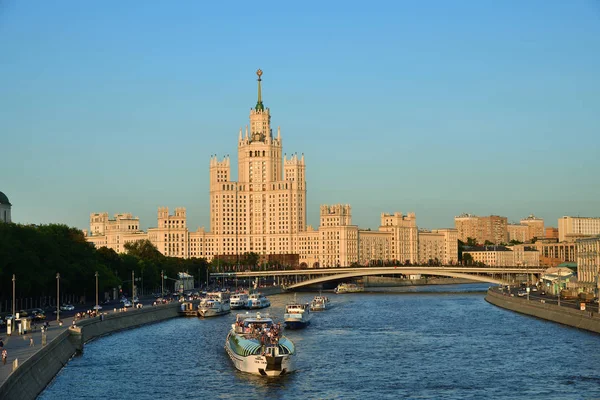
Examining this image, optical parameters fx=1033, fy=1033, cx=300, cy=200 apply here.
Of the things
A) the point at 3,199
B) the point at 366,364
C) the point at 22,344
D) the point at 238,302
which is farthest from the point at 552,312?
the point at 3,199

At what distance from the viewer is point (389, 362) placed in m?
76.6

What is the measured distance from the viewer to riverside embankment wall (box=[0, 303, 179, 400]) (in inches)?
2153

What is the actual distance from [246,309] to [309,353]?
6306 cm

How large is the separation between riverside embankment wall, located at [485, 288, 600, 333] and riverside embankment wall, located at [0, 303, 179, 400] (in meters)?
43.2

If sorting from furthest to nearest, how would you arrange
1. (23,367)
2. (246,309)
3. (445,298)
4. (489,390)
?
(445,298) → (246,309) → (489,390) → (23,367)

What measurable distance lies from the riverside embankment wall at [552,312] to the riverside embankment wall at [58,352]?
43.2m

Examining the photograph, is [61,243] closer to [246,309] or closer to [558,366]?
[246,309]

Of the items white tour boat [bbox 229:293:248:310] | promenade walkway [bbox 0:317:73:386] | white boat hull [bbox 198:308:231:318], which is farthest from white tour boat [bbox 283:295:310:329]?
white tour boat [bbox 229:293:248:310]

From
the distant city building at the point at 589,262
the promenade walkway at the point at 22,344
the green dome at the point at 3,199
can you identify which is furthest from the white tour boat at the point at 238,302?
the promenade walkway at the point at 22,344

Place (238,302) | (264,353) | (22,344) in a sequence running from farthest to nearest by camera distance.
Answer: (238,302), (264,353), (22,344)

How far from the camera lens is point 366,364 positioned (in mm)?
75500

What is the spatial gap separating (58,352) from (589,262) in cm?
7973

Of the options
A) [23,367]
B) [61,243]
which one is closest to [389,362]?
[23,367]

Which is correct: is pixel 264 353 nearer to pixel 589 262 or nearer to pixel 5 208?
pixel 589 262
